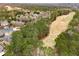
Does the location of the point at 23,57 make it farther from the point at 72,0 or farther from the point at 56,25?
the point at 72,0

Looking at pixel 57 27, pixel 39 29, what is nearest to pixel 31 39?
pixel 39 29

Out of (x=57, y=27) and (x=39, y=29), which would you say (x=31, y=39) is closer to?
(x=39, y=29)

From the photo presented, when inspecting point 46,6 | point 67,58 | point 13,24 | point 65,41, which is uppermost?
point 46,6

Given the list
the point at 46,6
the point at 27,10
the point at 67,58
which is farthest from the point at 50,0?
the point at 67,58

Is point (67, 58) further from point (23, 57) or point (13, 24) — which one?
point (13, 24)

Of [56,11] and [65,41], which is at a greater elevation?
[56,11]
